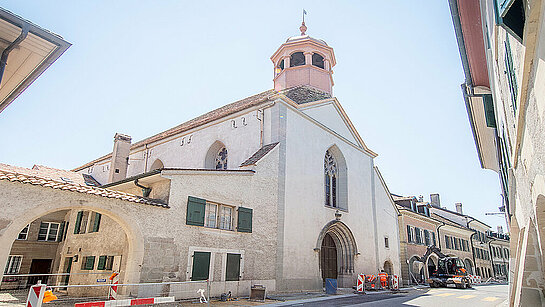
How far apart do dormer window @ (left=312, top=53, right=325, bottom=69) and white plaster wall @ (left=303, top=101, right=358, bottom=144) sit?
3.77 m

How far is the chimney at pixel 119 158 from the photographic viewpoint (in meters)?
21.7

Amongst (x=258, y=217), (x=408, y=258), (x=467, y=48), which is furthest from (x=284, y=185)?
(x=408, y=258)

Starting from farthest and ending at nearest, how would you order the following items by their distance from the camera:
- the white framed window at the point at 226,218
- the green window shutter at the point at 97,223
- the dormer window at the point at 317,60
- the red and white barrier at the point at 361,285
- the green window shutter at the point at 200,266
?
the dormer window at the point at 317,60 → the red and white barrier at the point at 361,285 → the green window shutter at the point at 97,223 → the white framed window at the point at 226,218 → the green window shutter at the point at 200,266

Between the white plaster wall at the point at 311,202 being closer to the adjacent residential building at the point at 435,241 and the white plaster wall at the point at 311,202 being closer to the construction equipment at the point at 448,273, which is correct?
the construction equipment at the point at 448,273

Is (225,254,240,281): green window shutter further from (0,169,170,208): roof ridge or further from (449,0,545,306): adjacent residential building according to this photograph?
(449,0,545,306): adjacent residential building

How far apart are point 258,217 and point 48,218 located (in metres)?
13.2

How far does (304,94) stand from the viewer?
2211cm

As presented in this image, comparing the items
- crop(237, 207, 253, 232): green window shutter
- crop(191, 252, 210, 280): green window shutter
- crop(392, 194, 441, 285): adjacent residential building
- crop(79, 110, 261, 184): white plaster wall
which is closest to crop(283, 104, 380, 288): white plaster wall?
crop(79, 110, 261, 184): white plaster wall

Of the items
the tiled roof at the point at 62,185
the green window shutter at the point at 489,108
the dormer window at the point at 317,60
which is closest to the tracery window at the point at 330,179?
the dormer window at the point at 317,60

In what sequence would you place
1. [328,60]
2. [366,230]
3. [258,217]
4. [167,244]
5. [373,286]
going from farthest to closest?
[328,60]
[366,230]
[373,286]
[258,217]
[167,244]

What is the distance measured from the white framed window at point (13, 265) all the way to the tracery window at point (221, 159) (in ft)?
39.2

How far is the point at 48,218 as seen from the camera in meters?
19.8

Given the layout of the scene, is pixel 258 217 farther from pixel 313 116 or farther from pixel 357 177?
pixel 357 177

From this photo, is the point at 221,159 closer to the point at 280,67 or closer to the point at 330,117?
the point at 330,117
